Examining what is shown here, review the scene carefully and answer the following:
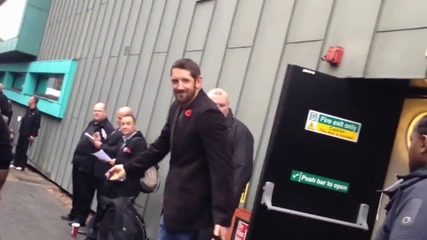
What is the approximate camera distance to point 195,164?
365cm

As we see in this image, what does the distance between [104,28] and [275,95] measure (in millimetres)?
7076

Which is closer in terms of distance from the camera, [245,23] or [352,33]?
[352,33]

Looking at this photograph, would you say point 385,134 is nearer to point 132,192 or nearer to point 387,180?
point 387,180

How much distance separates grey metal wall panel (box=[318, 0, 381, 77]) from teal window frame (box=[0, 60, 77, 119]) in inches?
353

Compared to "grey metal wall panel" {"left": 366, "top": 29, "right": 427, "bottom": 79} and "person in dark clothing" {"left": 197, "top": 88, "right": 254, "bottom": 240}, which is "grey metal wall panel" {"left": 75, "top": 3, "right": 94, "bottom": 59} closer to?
"person in dark clothing" {"left": 197, "top": 88, "right": 254, "bottom": 240}

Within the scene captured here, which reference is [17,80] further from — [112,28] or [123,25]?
[123,25]

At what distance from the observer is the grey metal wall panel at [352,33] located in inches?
198

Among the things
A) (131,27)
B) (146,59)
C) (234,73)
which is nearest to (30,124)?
(131,27)

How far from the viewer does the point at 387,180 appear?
5219mm

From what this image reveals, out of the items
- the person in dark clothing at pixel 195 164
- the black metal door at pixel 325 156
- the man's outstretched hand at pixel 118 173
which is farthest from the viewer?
the black metal door at pixel 325 156

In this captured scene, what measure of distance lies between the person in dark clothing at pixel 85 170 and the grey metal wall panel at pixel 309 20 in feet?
11.0

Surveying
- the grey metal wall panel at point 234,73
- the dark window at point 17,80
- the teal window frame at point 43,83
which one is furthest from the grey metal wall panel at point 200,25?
the dark window at point 17,80

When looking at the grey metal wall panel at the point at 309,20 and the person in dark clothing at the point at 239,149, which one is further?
the grey metal wall panel at the point at 309,20

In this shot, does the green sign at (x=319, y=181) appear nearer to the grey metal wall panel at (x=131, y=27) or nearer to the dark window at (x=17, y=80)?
the grey metal wall panel at (x=131, y=27)
